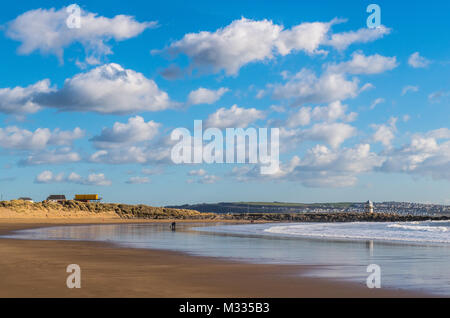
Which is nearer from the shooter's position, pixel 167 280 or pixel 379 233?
pixel 167 280

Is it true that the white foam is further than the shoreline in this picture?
Yes

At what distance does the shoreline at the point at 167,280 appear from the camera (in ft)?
42.2

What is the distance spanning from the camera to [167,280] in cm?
1521

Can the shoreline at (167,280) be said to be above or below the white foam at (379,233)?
above

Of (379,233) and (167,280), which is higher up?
(167,280)

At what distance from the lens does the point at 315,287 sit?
13.9m

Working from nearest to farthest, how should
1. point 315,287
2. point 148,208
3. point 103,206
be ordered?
point 315,287 < point 103,206 < point 148,208

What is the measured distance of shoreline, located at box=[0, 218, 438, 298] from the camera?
42.2 feet

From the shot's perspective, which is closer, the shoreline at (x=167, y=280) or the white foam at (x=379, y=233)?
the shoreline at (x=167, y=280)

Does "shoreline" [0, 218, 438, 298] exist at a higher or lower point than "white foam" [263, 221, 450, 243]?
higher
